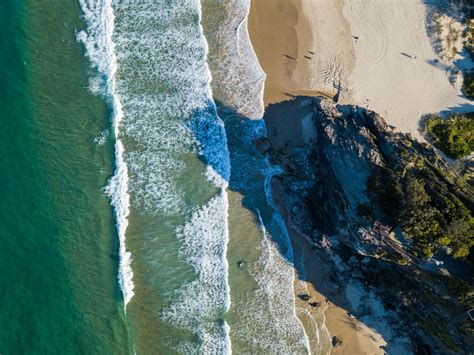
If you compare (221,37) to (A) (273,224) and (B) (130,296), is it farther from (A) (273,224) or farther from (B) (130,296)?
(B) (130,296)

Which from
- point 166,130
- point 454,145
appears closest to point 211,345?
point 166,130

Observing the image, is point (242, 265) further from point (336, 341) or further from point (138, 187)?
point (138, 187)

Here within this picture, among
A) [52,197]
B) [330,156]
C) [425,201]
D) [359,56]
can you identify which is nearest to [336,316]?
[425,201]

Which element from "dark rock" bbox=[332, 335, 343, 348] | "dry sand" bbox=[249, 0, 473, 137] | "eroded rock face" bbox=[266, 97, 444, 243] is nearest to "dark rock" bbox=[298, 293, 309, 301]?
"dark rock" bbox=[332, 335, 343, 348]

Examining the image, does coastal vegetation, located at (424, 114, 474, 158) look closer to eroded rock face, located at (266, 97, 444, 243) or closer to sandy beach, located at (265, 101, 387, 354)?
eroded rock face, located at (266, 97, 444, 243)

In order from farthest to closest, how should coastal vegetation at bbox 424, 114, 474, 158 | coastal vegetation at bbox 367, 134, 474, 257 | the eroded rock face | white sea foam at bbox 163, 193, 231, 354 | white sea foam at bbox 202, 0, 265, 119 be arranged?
1. white sea foam at bbox 202, 0, 265, 119
2. coastal vegetation at bbox 424, 114, 474, 158
3. white sea foam at bbox 163, 193, 231, 354
4. the eroded rock face
5. coastal vegetation at bbox 367, 134, 474, 257

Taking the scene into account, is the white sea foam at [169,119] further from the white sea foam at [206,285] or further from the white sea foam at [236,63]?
the white sea foam at [236,63]
